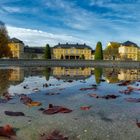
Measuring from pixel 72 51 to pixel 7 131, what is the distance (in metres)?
159

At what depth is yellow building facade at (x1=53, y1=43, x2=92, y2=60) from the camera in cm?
16438

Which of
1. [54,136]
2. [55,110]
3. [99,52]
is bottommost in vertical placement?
[54,136]

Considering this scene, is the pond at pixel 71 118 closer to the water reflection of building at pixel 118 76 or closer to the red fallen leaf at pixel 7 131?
the red fallen leaf at pixel 7 131

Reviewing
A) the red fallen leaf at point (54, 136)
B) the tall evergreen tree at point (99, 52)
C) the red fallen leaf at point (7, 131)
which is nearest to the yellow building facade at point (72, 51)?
the tall evergreen tree at point (99, 52)

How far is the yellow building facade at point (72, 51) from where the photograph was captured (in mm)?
164375

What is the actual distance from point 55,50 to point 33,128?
162134 millimetres

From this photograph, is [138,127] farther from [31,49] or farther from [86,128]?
[31,49]

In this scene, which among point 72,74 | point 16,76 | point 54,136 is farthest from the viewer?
point 72,74

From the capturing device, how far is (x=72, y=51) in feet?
541

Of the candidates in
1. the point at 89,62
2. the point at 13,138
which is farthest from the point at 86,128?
the point at 89,62

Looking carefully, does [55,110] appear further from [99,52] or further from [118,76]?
[99,52]

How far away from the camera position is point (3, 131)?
611cm

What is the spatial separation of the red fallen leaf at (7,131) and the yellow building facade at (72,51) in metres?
157

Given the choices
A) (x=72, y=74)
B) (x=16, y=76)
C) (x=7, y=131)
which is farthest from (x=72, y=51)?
(x=7, y=131)
